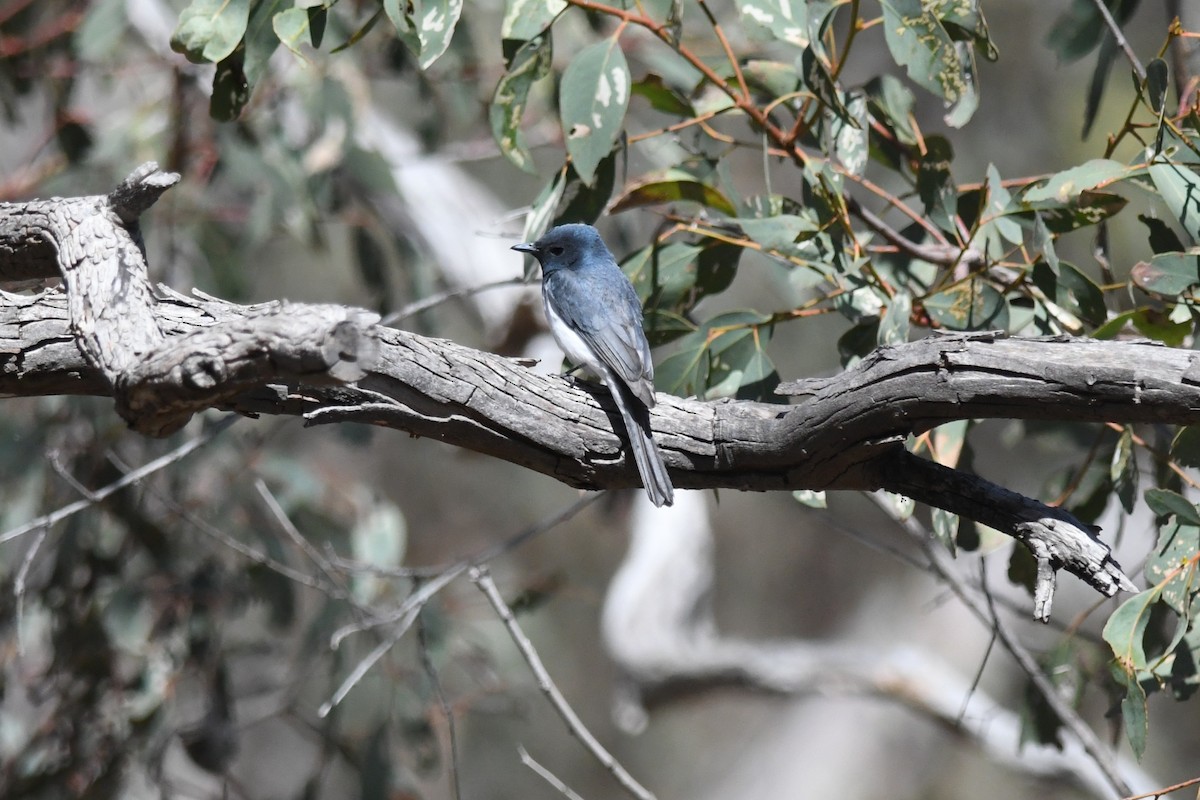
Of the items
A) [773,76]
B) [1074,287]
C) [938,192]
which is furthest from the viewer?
[773,76]

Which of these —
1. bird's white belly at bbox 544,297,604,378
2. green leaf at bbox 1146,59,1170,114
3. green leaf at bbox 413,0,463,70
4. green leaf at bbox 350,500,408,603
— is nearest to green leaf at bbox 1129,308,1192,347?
green leaf at bbox 1146,59,1170,114

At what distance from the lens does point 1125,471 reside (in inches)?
95.2

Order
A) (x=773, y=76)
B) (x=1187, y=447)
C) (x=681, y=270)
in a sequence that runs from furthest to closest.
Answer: (x=773, y=76)
(x=681, y=270)
(x=1187, y=447)

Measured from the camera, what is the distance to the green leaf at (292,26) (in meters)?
2.28

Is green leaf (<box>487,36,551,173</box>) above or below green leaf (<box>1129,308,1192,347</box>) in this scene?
above

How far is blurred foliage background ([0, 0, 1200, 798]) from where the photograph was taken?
2.40 meters

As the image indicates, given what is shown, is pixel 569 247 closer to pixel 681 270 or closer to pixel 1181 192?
pixel 681 270

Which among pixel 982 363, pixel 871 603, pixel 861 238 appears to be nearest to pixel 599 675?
pixel 871 603

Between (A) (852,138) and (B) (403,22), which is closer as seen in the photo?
(B) (403,22)

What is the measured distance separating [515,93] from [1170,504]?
1606mm

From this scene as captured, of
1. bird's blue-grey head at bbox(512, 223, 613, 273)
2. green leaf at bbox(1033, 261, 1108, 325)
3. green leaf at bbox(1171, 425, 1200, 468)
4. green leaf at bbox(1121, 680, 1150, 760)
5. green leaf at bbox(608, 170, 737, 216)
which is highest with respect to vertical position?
green leaf at bbox(608, 170, 737, 216)

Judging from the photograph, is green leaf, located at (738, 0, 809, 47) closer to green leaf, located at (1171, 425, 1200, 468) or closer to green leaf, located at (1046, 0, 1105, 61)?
green leaf, located at (1046, 0, 1105, 61)

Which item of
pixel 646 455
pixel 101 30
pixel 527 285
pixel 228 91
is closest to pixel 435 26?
pixel 228 91

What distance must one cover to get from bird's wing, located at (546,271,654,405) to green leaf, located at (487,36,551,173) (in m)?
0.45
